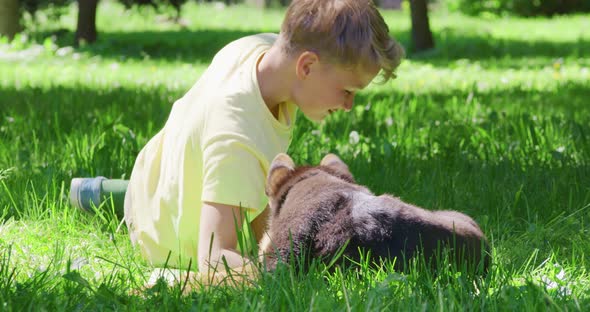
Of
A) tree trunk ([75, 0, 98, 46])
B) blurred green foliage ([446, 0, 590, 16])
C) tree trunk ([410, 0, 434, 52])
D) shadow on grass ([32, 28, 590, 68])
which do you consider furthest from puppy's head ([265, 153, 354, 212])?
blurred green foliage ([446, 0, 590, 16])

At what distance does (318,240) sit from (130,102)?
12.2ft

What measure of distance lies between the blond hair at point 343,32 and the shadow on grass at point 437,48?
699 centimetres

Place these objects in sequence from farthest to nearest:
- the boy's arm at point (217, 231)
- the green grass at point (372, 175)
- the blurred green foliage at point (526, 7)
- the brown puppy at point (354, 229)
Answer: the blurred green foliage at point (526, 7), the boy's arm at point (217, 231), the brown puppy at point (354, 229), the green grass at point (372, 175)

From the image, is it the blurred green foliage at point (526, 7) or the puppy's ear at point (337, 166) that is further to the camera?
the blurred green foliage at point (526, 7)

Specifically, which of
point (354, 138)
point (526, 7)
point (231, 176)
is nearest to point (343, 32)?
point (231, 176)

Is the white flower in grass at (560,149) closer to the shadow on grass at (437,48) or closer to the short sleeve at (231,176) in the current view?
the short sleeve at (231,176)

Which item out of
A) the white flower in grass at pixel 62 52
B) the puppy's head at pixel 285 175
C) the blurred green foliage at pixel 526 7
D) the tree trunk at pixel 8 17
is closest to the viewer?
the puppy's head at pixel 285 175

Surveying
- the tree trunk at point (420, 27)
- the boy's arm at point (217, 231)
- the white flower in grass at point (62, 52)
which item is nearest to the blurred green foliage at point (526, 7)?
the tree trunk at point (420, 27)

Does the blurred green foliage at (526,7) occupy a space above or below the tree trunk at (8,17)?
below

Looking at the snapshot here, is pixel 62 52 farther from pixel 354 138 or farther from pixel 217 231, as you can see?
pixel 217 231

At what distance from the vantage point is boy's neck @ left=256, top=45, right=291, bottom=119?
2.94 metres

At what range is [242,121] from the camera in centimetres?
282

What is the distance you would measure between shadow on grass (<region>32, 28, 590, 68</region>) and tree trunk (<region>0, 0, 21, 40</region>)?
3.06ft

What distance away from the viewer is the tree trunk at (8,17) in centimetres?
1130
